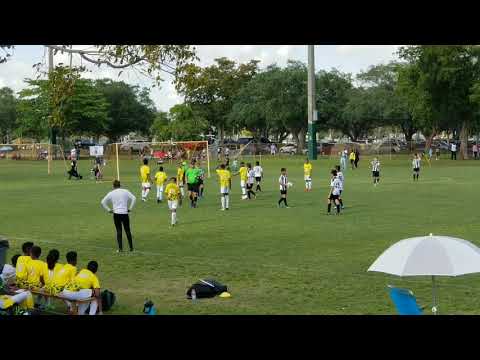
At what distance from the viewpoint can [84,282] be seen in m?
11.1

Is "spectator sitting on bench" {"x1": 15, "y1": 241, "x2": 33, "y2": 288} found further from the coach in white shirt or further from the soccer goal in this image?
the soccer goal

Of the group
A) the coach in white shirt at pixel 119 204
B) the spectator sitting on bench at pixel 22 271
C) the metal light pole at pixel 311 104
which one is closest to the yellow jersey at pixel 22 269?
the spectator sitting on bench at pixel 22 271

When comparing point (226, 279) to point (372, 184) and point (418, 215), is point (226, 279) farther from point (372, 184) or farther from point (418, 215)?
point (372, 184)

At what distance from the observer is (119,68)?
10984 millimetres

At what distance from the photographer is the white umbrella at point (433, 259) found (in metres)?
8.79

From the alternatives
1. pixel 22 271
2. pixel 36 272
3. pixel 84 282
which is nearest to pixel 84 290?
pixel 84 282

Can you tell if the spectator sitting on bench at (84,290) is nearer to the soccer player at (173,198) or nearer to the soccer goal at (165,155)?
the soccer player at (173,198)

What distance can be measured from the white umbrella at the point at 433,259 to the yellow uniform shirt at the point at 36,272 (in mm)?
5606

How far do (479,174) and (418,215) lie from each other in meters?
24.1

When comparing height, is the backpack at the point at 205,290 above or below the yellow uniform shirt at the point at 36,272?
below

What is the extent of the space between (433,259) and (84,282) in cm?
528

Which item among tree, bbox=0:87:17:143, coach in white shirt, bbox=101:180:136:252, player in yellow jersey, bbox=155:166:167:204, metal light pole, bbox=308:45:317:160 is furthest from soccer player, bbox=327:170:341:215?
tree, bbox=0:87:17:143
